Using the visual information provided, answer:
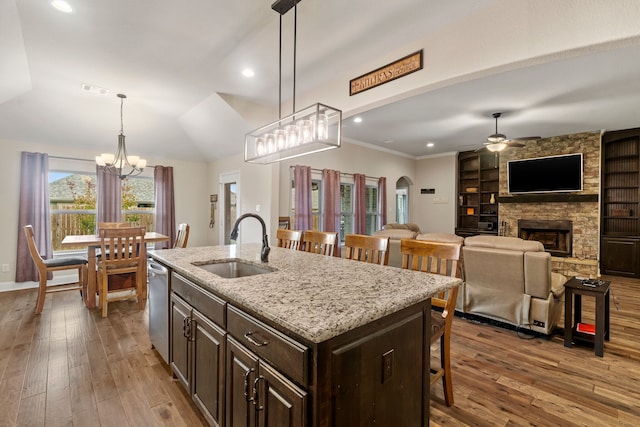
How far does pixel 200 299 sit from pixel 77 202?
209 inches

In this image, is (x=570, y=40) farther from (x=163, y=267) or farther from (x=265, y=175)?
(x=265, y=175)

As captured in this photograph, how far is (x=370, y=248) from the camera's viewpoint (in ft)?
7.63

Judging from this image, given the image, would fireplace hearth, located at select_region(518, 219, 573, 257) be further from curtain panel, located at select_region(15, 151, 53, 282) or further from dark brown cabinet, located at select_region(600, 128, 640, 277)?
curtain panel, located at select_region(15, 151, 53, 282)

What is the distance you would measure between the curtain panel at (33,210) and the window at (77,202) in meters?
0.27

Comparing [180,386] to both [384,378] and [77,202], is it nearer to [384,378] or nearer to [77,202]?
[384,378]

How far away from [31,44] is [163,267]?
2.83 m

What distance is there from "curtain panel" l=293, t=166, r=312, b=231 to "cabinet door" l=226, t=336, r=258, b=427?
4143 mm

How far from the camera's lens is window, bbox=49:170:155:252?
205 inches

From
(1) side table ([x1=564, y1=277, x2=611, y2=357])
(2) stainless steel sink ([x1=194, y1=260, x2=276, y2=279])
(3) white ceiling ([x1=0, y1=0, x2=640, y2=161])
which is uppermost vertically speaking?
(3) white ceiling ([x1=0, y1=0, x2=640, y2=161])

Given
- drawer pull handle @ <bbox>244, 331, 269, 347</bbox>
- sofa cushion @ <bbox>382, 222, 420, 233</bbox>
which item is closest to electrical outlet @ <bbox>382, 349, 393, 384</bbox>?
drawer pull handle @ <bbox>244, 331, 269, 347</bbox>

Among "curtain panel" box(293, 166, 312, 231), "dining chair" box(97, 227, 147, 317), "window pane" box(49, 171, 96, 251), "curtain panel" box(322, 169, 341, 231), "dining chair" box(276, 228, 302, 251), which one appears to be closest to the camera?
"dining chair" box(276, 228, 302, 251)

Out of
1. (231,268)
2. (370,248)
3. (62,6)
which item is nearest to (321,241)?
(370,248)

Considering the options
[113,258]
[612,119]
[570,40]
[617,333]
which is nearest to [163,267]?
[113,258]

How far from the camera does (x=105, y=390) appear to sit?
2.13m
